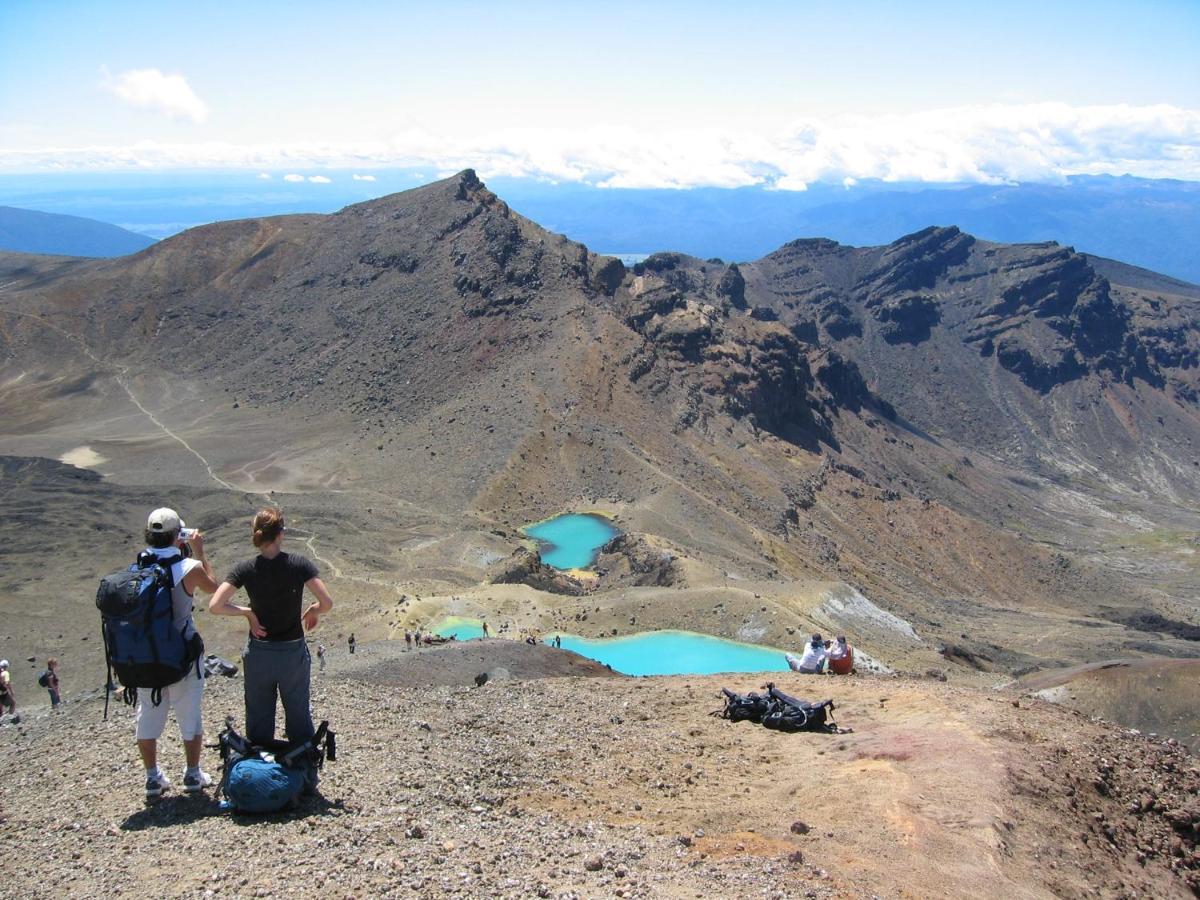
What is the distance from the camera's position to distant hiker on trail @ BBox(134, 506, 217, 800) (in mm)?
9188

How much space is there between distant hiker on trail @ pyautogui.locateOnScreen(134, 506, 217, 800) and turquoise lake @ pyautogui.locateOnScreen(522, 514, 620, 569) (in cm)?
4455

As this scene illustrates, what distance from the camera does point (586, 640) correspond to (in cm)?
3628

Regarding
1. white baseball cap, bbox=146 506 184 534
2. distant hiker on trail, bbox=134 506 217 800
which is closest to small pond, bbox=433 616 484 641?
distant hiker on trail, bbox=134 506 217 800

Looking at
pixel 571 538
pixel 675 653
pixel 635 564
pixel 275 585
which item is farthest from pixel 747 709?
pixel 571 538

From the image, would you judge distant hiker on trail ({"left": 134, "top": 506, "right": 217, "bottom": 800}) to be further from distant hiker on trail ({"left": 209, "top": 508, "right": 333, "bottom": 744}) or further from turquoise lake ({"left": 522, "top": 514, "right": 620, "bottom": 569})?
turquoise lake ({"left": 522, "top": 514, "right": 620, "bottom": 569})

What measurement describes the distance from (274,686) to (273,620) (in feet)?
2.54

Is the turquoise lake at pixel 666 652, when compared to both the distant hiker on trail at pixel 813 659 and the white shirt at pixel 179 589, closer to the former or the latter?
the distant hiker on trail at pixel 813 659

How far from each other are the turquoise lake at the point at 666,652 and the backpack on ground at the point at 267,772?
24.2m

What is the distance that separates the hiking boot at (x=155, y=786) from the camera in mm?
9703

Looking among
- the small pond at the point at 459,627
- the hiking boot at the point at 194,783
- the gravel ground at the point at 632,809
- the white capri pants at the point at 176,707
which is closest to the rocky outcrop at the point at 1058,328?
the small pond at the point at 459,627

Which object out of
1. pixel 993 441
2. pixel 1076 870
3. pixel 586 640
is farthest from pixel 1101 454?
pixel 1076 870

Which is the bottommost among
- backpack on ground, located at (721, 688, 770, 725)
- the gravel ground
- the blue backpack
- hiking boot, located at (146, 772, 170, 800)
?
backpack on ground, located at (721, 688, 770, 725)

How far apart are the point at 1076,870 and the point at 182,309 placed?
370 feet

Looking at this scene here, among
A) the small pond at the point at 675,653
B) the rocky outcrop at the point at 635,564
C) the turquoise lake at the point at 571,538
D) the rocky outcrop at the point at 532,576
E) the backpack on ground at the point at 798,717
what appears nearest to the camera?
the backpack on ground at the point at 798,717
